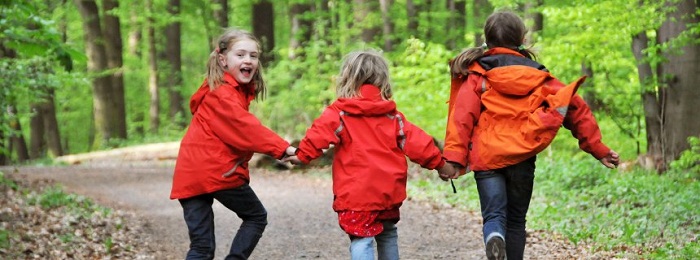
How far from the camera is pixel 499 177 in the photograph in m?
5.21

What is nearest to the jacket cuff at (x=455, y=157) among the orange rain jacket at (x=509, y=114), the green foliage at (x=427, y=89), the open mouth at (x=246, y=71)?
the orange rain jacket at (x=509, y=114)

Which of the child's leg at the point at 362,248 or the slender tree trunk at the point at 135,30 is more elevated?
the child's leg at the point at 362,248

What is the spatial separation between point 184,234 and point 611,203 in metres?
4.95

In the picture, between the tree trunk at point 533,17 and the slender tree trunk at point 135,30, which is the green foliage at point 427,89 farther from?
the slender tree trunk at point 135,30

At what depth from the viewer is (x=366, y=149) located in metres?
5.06

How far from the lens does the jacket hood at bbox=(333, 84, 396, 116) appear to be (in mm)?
5082

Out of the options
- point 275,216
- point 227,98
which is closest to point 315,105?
point 275,216

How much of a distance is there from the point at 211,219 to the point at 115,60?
2195cm

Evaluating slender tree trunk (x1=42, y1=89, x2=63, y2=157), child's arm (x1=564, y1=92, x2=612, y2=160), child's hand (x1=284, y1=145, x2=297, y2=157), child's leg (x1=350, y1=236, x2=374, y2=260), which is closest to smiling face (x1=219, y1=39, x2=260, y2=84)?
child's hand (x1=284, y1=145, x2=297, y2=157)

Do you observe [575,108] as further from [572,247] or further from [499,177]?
[572,247]

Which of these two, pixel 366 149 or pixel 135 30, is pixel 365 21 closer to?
pixel 366 149

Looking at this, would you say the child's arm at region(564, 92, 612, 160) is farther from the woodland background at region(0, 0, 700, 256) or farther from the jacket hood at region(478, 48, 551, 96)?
the woodland background at region(0, 0, 700, 256)

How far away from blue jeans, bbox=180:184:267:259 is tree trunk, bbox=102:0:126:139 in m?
21.1

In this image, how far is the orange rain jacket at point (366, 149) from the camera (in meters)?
5.03
